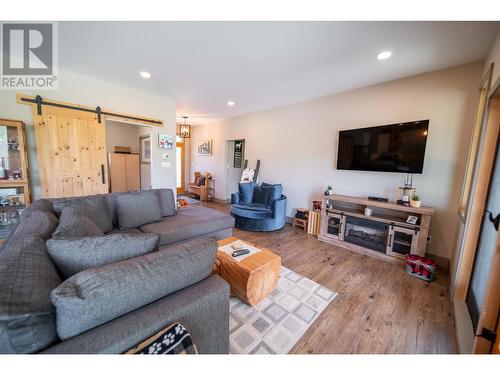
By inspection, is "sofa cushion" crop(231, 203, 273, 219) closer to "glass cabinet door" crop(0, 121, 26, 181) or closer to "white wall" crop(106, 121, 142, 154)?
"glass cabinet door" crop(0, 121, 26, 181)

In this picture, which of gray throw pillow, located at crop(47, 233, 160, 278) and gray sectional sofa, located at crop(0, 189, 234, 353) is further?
gray throw pillow, located at crop(47, 233, 160, 278)

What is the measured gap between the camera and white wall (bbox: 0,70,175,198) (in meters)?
2.61

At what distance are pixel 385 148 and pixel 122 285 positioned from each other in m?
3.28

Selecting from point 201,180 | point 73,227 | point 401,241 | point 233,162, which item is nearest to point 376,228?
point 401,241

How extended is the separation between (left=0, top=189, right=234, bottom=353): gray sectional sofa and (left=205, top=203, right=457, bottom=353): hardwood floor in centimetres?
91

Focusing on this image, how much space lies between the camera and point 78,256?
940 mm

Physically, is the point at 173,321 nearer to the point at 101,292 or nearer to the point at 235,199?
the point at 101,292

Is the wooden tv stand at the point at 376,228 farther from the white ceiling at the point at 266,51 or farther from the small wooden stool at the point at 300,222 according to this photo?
the white ceiling at the point at 266,51

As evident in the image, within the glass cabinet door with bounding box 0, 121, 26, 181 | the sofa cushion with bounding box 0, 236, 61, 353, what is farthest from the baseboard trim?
the sofa cushion with bounding box 0, 236, 61, 353

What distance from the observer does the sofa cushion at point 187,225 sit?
2223 millimetres

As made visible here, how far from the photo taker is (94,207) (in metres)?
2.04

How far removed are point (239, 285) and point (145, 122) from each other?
3.50 meters
